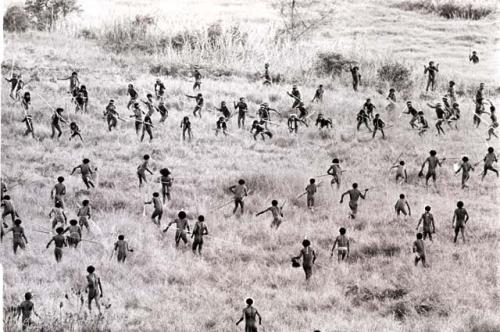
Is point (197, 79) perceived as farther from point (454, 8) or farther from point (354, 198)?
point (454, 8)

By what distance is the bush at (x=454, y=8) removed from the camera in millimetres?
40403

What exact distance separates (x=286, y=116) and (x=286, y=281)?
41.4 feet

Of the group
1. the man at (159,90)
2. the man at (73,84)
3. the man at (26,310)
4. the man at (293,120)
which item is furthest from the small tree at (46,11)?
the man at (26,310)

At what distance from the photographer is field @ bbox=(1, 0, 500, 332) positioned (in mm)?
12156

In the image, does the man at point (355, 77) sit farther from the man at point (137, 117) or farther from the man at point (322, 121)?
the man at point (137, 117)

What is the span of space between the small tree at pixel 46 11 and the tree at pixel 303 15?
11.9 meters

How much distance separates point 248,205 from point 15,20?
22.4m

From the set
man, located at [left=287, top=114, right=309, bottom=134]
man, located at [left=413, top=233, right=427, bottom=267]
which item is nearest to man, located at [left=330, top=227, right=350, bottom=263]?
man, located at [left=413, top=233, right=427, bottom=267]

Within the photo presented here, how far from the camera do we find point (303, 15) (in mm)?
39188

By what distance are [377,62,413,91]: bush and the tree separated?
6.25 metres

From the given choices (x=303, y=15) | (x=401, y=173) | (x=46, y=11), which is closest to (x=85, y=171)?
(x=401, y=173)

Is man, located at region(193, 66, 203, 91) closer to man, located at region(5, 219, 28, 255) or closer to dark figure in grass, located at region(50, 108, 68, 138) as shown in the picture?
dark figure in grass, located at region(50, 108, 68, 138)

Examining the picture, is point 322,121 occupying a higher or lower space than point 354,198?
higher

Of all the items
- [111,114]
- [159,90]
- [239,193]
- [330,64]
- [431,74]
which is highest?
[431,74]
